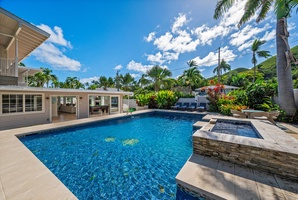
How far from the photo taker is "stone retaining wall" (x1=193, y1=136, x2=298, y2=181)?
3.04 meters

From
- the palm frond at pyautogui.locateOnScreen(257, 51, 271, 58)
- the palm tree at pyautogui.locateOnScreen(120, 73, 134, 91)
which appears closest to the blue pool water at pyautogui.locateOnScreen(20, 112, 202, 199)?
the palm frond at pyautogui.locateOnScreen(257, 51, 271, 58)

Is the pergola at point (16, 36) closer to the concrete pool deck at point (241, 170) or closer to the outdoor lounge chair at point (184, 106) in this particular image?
the concrete pool deck at point (241, 170)

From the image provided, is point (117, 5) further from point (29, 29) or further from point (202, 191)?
point (202, 191)

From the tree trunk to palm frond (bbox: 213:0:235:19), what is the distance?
157 inches

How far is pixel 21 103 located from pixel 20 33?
4.51m

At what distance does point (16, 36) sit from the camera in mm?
7207

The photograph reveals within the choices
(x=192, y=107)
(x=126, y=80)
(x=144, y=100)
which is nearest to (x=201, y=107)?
(x=192, y=107)

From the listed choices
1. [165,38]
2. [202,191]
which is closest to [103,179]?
[202,191]

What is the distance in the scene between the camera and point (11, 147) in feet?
16.5

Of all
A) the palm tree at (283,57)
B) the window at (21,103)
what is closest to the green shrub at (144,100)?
the window at (21,103)

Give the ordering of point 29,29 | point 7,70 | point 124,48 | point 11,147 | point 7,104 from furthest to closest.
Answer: point 124,48 < point 7,104 < point 29,29 < point 7,70 < point 11,147

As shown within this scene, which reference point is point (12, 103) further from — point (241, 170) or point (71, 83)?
point (71, 83)

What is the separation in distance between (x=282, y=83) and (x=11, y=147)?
16.4m

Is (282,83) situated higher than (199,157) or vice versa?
(282,83)
